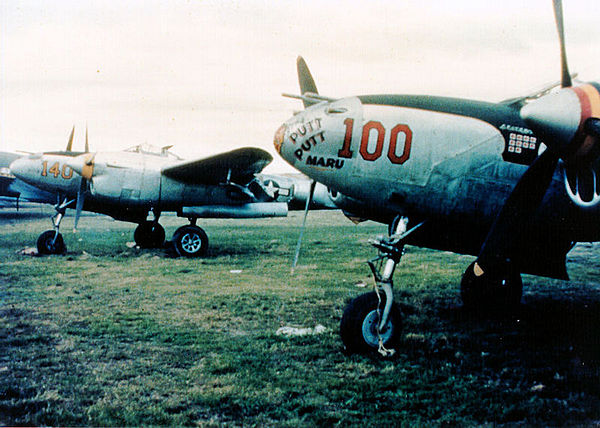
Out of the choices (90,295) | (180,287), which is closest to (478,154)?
(180,287)

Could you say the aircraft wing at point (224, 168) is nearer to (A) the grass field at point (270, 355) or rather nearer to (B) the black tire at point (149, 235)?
(B) the black tire at point (149, 235)

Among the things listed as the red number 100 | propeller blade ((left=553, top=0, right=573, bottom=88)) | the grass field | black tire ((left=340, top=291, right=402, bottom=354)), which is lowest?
the grass field

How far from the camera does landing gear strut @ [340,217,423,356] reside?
4.64 m

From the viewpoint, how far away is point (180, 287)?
26.1 ft

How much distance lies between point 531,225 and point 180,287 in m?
5.26

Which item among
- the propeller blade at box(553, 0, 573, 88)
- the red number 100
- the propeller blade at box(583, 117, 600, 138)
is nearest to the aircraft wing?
the red number 100

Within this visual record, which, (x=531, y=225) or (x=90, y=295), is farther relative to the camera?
(x=90, y=295)

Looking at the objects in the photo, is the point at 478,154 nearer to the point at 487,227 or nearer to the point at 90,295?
the point at 487,227

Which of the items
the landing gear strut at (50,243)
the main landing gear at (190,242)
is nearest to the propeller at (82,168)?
the landing gear strut at (50,243)

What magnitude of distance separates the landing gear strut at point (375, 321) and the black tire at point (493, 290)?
7.68 ft

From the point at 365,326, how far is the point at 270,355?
37.6 inches

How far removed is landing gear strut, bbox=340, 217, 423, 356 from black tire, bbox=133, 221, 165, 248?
9.05 m

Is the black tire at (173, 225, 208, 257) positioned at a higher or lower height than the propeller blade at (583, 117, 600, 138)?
lower

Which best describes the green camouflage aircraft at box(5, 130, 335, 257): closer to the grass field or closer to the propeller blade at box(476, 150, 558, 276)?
the grass field
